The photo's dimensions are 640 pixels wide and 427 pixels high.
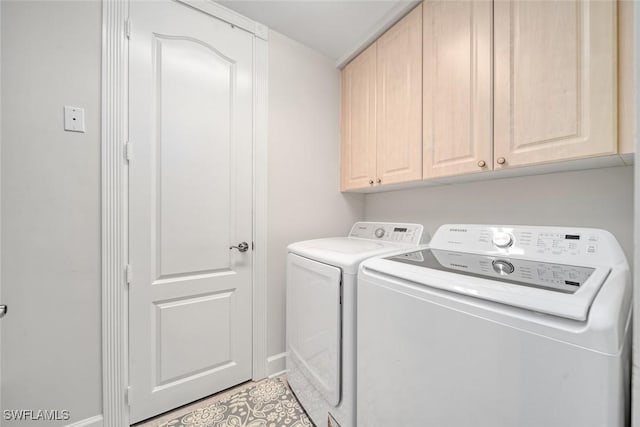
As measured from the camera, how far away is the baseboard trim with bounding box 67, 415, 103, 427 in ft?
3.78

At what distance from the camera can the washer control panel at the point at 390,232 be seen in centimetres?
153

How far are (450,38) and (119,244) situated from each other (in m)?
2.01

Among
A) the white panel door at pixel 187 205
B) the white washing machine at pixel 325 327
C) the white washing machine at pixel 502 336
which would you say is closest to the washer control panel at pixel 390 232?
the white washing machine at pixel 325 327

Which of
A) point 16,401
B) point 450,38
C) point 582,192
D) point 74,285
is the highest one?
point 450,38

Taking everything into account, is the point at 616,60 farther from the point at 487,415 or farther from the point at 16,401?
the point at 16,401

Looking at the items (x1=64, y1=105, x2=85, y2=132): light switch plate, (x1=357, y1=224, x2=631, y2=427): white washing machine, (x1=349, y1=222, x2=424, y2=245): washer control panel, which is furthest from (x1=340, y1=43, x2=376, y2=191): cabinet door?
(x1=64, y1=105, x2=85, y2=132): light switch plate

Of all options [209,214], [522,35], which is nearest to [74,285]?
[209,214]

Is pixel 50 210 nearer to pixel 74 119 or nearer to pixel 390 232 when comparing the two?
pixel 74 119

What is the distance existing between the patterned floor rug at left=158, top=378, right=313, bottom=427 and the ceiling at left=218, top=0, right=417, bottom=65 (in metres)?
2.42

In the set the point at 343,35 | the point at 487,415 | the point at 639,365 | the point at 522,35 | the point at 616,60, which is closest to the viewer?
the point at 639,365

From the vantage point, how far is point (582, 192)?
112 cm

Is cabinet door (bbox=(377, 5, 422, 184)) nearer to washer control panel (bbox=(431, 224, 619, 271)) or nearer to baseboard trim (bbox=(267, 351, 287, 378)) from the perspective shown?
washer control panel (bbox=(431, 224, 619, 271))

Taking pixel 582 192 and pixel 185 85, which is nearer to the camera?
pixel 582 192

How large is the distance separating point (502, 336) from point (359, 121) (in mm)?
1609
